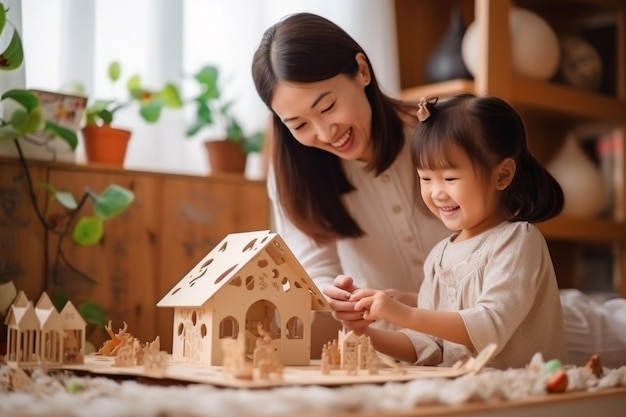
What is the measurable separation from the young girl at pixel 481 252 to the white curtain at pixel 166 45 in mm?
1091

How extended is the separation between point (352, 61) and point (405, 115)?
10.0 inches

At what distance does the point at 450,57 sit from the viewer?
269 cm

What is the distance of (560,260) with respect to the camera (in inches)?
116

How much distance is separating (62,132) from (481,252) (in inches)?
42.3

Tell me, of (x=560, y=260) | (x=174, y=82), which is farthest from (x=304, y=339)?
(x=560, y=260)

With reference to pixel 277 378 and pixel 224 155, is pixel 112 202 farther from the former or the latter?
pixel 277 378

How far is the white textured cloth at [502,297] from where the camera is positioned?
1.31 metres

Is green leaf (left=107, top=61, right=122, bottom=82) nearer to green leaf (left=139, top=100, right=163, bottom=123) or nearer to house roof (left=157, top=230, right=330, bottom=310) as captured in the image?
green leaf (left=139, top=100, right=163, bottom=123)

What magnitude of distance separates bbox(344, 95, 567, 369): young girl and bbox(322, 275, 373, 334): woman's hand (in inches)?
0.9

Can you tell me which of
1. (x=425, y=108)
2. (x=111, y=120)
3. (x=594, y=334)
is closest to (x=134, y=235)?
(x=111, y=120)

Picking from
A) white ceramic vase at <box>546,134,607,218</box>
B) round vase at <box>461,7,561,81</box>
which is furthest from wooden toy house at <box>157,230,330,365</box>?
white ceramic vase at <box>546,134,607,218</box>

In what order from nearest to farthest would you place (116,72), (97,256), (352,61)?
(352,61) → (97,256) → (116,72)

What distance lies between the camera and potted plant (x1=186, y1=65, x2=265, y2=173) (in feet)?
7.82

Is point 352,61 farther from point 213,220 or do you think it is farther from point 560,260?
point 560,260
